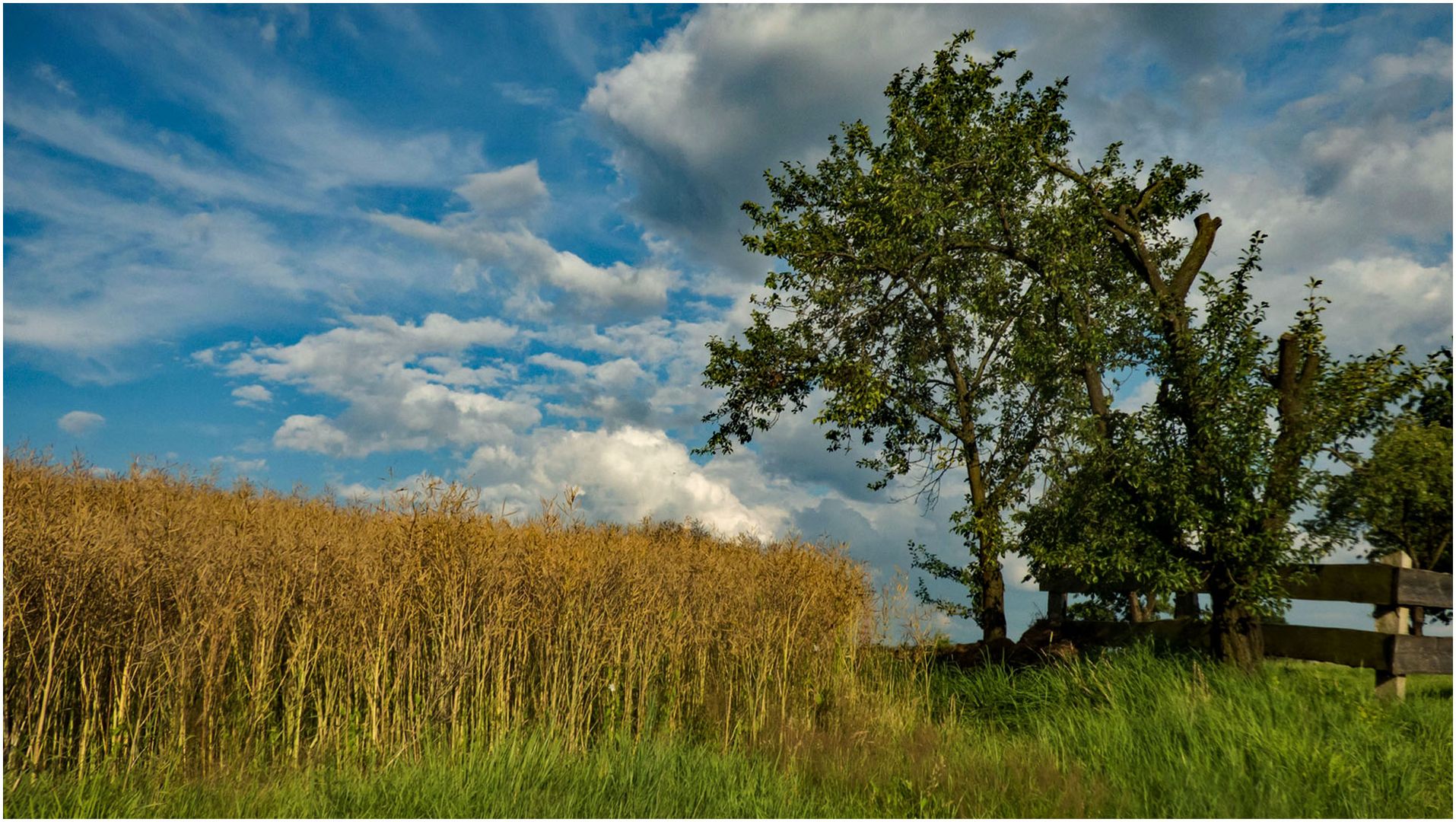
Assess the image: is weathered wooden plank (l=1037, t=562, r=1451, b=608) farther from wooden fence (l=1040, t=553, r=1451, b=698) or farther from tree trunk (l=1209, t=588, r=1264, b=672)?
tree trunk (l=1209, t=588, r=1264, b=672)

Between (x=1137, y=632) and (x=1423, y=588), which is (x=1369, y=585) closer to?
(x=1423, y=588)

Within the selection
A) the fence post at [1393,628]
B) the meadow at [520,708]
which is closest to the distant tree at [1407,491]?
the fence post at [1393,628]

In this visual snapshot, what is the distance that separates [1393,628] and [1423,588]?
562 mm

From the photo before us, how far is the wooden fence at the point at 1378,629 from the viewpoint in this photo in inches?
372

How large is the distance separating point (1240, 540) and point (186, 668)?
400 inches

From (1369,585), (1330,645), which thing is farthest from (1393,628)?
(1330,645)

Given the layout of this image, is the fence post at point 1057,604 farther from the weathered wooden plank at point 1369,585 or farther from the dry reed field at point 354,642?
the dry reed field at point 354,642

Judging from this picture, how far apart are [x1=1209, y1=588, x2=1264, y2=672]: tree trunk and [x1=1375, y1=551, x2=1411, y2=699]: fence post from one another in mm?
1129

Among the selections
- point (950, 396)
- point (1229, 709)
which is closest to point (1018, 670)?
point (1229, 709)

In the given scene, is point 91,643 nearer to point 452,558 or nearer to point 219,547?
point 219,547

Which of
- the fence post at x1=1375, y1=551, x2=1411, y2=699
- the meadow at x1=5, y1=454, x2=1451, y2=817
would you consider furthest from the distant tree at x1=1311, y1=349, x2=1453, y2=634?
the meadow at x1=5, y1=454, x2=1451, y2=817

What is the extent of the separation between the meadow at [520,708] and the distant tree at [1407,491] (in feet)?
5.38

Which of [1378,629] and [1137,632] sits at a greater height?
[1378,629]

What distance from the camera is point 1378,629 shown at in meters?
9.68
